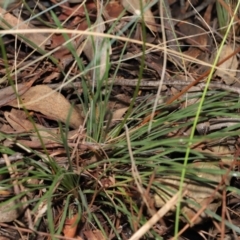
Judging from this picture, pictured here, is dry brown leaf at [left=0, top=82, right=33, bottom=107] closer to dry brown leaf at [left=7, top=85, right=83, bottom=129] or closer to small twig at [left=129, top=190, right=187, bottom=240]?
dry brown leaf at [left=7, top=85, right=83, bottom=129]

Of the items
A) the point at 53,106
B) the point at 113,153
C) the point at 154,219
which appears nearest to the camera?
the point at 154,219

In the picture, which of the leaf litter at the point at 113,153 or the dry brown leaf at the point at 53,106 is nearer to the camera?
the leaf litter at the point at 113,153

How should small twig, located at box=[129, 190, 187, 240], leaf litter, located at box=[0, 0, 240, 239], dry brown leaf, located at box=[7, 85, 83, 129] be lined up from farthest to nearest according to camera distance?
dry brown leaf, located at box=[7, 85, 83, 129] → leaf litter, located at box=[0, 0, 240, 239] → small twig, located at box=[129, 190, 187, 240]

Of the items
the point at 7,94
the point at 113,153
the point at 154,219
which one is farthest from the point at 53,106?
the point at 154,219

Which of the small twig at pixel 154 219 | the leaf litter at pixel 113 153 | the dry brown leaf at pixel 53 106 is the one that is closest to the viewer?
the small twig at pixel 154 219

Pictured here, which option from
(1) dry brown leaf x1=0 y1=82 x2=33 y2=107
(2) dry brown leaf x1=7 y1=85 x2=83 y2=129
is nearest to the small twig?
(2) dry brown leaf x1=7 y1=85 x2=83 y2=129

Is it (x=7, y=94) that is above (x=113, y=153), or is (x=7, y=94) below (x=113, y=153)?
above

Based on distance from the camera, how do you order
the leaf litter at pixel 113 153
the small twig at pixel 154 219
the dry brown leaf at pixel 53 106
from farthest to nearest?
the dry brown leaf at pixel 53 106 → the leaf litter at pixel 113 153 → the small twig at pixel 154 219

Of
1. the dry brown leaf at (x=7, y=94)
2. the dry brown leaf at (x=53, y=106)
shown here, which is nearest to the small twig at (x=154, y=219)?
the dry brown leaf at (x=53, y=106)

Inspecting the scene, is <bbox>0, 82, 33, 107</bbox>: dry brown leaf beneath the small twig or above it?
above

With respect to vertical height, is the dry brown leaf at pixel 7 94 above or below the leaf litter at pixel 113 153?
above

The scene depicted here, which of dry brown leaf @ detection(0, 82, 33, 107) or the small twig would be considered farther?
dry brown leaf @ detection(0, 82, 33, 107)

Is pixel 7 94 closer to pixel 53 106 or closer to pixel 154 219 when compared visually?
pixel 53 106

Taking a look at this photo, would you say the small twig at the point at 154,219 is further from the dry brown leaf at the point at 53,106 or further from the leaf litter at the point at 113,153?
the dry brown leaf at the point at 53,106
